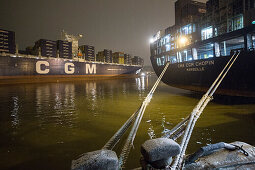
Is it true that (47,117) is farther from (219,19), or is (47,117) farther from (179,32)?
(179,32)

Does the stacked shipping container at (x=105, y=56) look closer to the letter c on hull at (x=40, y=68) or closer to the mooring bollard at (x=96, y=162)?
the letter c on hull at (x=40, y=68)

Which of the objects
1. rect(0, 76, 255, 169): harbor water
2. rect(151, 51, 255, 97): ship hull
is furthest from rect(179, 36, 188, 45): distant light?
rect(0, 76, 255, 169): harbor water

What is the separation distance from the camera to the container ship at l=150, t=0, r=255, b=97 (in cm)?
895

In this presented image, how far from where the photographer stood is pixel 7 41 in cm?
3419

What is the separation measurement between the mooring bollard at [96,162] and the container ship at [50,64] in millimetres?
35597

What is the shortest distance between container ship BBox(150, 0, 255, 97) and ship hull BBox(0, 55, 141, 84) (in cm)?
2884

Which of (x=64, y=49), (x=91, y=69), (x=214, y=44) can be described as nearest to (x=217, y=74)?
(x=214, y=44)

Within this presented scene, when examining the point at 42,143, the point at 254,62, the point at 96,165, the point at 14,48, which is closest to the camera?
the point at 96,165

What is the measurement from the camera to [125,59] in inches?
2859

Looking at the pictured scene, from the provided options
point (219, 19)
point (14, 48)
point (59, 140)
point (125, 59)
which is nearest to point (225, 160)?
point (59, 140)

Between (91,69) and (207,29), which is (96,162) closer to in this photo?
(207,29)

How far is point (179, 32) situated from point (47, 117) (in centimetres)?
1526

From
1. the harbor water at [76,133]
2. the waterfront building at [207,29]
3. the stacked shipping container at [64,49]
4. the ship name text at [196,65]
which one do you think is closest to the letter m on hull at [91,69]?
the stacked shipping container at [64,49]

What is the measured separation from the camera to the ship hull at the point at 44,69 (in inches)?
1164
